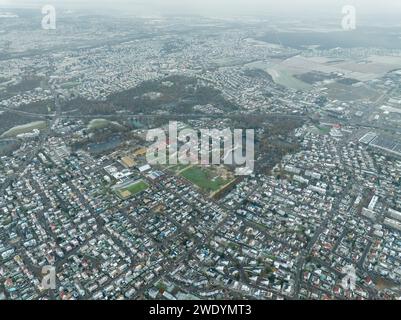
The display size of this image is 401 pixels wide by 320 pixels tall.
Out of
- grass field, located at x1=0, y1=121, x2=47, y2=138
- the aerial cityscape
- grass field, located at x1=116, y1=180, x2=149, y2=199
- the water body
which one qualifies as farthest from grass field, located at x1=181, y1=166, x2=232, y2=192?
the water body

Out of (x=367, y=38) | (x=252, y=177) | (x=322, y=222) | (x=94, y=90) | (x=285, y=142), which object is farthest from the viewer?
(x=367, y=38)

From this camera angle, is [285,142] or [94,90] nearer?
[285,142]

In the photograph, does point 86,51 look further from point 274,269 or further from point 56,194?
point 274,269

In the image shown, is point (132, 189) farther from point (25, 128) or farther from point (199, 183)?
point (25, 128)

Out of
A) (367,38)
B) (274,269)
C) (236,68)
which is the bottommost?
(274,269)

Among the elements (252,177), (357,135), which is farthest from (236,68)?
(252,177)

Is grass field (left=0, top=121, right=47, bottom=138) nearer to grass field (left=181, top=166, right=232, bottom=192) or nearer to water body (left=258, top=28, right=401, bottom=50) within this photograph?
grass field (left=181, top=166, right=232, bottom=192)

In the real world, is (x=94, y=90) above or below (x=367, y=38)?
below
